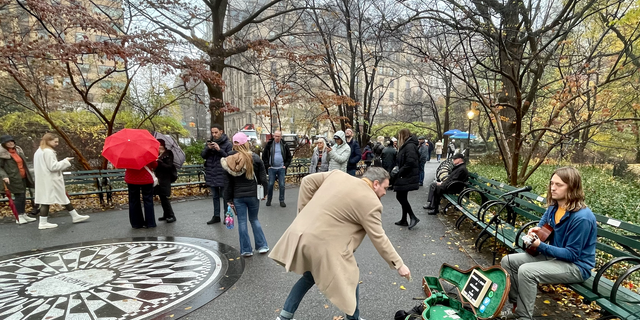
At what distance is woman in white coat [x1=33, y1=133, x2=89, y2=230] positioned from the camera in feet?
18.7

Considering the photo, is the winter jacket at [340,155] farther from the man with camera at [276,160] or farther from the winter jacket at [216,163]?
the winter jacket at [216,163]

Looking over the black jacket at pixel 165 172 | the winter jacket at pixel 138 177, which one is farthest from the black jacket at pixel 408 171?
the winter jacket at pixel 138 177

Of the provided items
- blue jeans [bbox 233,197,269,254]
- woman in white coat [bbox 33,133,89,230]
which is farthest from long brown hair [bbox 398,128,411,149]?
woman in white coat [bbox 33,133,89,230]

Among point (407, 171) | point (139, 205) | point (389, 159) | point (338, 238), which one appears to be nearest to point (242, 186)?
point (338, 238)

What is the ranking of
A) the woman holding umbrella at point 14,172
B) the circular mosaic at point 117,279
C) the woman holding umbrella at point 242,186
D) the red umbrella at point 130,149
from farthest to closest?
the woman holding umbrella at point 14,172 → the red umbrella at point 130,149 → the woman holding umbrella at point 242,186 → the circular mosaic at point 117,279

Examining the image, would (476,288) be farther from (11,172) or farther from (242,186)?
(11,172)

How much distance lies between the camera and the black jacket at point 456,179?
22.0 feet

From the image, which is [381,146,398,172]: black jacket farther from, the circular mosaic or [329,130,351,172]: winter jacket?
the circular mosaic

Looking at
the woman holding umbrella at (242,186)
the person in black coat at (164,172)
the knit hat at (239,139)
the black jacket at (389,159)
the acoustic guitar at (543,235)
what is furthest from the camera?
the black jacket at (389,159)

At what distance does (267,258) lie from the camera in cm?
443

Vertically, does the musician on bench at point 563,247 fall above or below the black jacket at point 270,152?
below

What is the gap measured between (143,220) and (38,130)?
11.4 metres

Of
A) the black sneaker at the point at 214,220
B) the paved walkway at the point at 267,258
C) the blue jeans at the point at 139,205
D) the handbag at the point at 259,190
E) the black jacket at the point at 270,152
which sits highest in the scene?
the black jacket at the point at 270,152

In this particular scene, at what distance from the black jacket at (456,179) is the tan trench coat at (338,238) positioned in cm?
503
